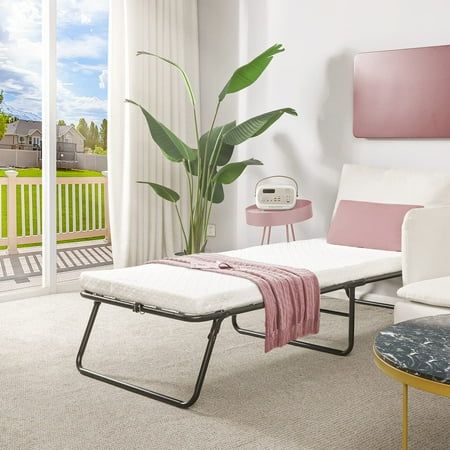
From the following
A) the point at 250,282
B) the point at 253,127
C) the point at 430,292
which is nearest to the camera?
the point at 250,282

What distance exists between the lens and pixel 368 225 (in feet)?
13.4

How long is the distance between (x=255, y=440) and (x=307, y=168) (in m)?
2.80

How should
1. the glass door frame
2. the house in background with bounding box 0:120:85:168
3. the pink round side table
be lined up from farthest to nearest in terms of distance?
the house in background with bounding box 0:120:85:168 < the glass door frame < the pink round side table

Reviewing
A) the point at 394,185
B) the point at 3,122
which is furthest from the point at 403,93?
the point at 3,122

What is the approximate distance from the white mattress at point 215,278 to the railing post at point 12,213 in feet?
7.96

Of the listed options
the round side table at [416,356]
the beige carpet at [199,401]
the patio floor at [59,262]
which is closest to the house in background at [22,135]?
the patio floor at [59,262]

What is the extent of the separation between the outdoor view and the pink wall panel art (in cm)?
196

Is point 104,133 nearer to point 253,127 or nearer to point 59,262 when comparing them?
point 59,262

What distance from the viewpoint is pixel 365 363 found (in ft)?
10.6

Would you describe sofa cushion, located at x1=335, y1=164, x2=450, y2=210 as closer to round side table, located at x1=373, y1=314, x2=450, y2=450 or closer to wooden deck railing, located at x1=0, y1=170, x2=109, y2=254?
round side table, located at x1=373, y1=314, x2=450, y2=450

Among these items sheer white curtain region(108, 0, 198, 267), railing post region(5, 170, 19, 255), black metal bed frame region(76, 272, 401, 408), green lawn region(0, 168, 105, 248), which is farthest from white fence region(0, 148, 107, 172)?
black metal bed frame region(76, 272, 401, 408)

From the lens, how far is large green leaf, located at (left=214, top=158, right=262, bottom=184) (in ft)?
15.6

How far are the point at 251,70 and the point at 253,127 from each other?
361mm

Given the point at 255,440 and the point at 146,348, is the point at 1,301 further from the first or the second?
the point at 255,440
